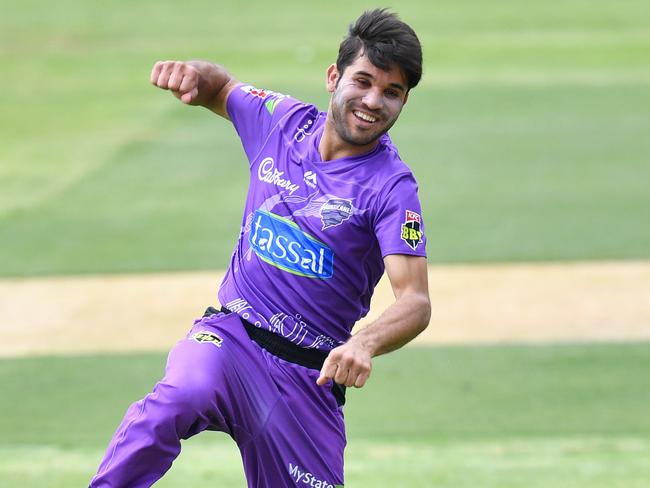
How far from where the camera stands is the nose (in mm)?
5531

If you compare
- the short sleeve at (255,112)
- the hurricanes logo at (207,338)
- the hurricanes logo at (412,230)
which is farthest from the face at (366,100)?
the hurricanes logo at (207,338)

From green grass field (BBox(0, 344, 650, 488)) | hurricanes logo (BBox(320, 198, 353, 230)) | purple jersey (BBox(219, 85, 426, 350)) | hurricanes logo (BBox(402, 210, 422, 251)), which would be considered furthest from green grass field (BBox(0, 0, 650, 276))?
hurricanes logo (BBox(402, 210, 422, 251))

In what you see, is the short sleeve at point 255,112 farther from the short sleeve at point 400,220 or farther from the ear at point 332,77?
the short sleeve at point 400,220

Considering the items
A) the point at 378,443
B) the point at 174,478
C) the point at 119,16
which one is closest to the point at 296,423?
the point at 174,478

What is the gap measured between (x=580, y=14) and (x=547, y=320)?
22.7 metres

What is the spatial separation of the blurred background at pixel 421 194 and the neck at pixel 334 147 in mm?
3155

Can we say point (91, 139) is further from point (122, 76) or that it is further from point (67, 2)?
point (67, 2)

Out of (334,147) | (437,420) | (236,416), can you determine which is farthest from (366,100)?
(437,420)

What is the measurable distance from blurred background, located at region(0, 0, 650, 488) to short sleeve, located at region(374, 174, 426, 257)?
3276 mm

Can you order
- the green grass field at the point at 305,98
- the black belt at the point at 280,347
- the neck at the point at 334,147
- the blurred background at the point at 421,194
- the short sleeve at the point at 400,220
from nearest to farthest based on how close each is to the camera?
the short sleeve at the point at 400,220, the black belt at the point at 280,347, the neck at the point at 334,147, the blurred background at the point at 421,194, the green grass field at the point at 305,98

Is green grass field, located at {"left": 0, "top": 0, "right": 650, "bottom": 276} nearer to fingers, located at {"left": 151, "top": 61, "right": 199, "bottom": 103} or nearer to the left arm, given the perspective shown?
fingers, located at {"left": 151, "top": 61, "right": 199, "bottom": 103}

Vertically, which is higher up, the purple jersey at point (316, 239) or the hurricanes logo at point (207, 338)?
the purple jersey at point (316, 239)

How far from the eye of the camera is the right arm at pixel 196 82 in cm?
600

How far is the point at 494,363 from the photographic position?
12.1m
